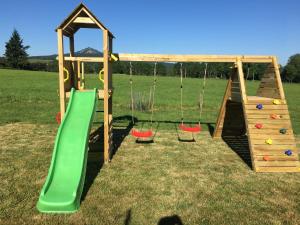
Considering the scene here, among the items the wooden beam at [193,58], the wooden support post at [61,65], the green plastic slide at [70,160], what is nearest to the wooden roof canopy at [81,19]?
the wooden support post at [61,65]

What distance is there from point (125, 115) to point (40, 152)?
23.1 ft

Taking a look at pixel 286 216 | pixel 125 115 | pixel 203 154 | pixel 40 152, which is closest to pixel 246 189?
pixel 286 216

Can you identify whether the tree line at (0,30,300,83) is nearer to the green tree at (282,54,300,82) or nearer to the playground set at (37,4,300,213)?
the green tree at (282,54,300,82)

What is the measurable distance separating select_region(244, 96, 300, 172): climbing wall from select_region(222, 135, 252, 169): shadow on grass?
1.75 feet

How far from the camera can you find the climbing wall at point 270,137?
287 inches

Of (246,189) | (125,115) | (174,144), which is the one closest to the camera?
(246,189)

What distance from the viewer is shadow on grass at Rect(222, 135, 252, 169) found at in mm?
8375

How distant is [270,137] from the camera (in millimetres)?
7523

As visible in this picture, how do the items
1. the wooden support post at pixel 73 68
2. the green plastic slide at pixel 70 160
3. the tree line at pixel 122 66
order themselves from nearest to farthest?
the green plastic slide at pixel 70 160 → the wooden support post at pixel 73 68 → the tree line at pixel 122 66

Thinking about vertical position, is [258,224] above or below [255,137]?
below

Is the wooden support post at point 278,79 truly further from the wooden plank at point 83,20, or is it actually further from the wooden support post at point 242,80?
the wooden plank at point 83,20

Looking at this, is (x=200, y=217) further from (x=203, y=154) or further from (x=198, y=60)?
(x=198, y=60)

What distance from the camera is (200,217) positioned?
4.90m

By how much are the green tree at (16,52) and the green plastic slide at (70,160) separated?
89745 mm
